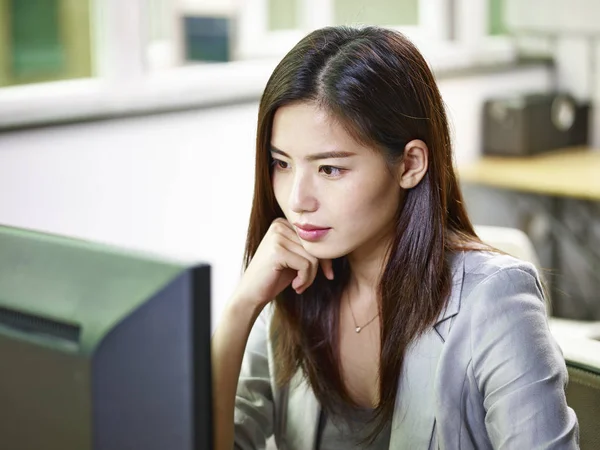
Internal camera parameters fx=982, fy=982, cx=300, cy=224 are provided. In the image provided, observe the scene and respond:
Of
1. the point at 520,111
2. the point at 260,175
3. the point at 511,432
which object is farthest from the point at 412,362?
the point at 520,111

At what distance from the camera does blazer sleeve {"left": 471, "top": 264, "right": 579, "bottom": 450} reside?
1.16 m

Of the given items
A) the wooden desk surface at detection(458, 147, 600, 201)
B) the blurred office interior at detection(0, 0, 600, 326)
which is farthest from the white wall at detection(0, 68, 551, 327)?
the wooden desk surface at detection(458, 147, 600, 201)

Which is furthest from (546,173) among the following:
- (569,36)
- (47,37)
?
(47,37)

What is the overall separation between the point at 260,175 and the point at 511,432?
465mm

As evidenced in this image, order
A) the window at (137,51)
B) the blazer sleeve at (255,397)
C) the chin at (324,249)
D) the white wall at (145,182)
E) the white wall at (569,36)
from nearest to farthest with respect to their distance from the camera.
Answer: the chin at (324,249) → the blazer sleeve at (255,397) → the white wall at (145,182) → the window at (137,51) → the white wall at (569,36)

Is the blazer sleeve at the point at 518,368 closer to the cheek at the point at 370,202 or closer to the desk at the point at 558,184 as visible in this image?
the cheek at the point at 370,202

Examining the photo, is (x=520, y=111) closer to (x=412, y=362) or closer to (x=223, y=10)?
(x=223, y=10)

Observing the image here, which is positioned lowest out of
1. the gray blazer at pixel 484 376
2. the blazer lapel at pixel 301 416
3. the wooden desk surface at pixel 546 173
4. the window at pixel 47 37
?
the blazer lapel at pixel 301 416

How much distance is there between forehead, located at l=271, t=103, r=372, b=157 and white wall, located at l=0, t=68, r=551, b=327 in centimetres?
144

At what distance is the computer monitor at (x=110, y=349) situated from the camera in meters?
0.68

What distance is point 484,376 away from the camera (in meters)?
1.21

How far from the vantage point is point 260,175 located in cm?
132

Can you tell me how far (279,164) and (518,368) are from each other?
0.40 meters

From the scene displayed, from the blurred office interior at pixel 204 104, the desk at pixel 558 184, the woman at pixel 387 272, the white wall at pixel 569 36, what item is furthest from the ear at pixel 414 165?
the white wall at pixel 569 36
